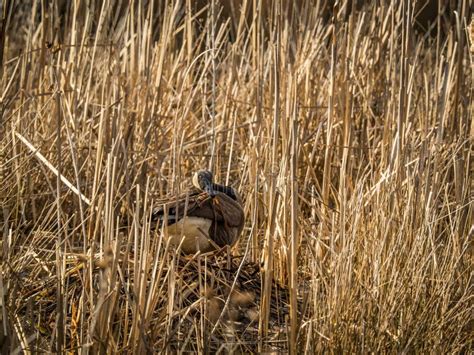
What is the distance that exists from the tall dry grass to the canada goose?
0.10 metres

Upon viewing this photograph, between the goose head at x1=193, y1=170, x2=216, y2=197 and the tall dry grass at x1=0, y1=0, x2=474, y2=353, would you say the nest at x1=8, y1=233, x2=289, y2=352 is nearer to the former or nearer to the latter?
the tall dry grass at x1=0, y1=0, x2=474, y2=353

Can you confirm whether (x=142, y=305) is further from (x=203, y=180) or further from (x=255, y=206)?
(x=203, y=180)

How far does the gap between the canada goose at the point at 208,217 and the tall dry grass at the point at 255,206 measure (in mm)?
97

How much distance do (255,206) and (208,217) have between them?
640mm

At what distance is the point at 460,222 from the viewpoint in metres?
3.77

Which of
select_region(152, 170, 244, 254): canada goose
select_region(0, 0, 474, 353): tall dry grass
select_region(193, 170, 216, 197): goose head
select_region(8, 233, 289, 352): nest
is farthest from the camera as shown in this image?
select_region(193, 170, 216, 197): goose head

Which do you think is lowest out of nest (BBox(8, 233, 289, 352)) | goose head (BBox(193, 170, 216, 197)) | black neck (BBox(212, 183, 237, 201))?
nest (BBox(8, 233, 289, 352))

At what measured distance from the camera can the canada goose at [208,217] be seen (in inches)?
148

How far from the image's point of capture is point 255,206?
3.29 m

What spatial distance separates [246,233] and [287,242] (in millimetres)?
857

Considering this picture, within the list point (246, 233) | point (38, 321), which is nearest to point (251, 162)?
point (246, 233)

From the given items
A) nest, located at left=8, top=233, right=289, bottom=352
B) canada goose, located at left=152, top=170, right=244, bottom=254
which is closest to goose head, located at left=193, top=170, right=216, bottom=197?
canada goose, located at left=152, top=170, right=244, bottom=254

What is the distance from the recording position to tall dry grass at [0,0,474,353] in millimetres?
3014

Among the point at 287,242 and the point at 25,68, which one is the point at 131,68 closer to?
the point at 25,68
